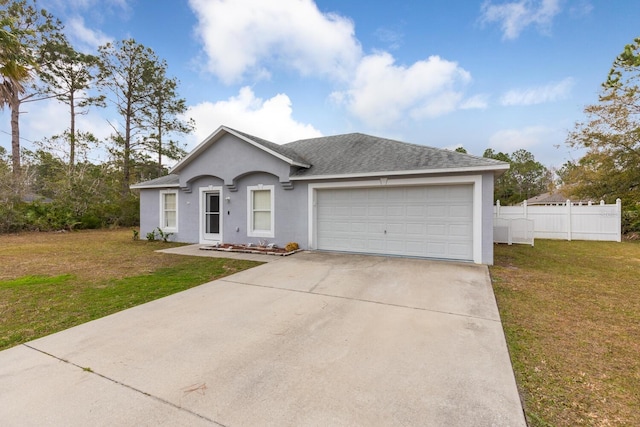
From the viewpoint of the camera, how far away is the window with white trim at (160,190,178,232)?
12.5 meters

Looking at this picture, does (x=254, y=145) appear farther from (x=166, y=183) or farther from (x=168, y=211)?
(x=168, y=211)

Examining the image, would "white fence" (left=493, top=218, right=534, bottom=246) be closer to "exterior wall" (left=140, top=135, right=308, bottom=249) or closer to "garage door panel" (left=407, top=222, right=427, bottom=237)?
"garage door panel" (left=407, top=222, right=427, bottom=237)

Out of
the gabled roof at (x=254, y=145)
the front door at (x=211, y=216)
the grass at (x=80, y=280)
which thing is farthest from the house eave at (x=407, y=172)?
the front door at (x=211, y=216)

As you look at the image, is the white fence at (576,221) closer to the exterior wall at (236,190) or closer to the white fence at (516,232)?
the white fence at (516,232)

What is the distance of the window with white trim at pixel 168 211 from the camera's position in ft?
40.9

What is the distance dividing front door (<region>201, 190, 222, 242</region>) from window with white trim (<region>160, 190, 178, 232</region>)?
170cm

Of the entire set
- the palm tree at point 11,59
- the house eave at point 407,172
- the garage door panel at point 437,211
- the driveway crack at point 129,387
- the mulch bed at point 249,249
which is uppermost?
the palm tree at point 11,59

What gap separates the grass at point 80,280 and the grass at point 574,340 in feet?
18.1

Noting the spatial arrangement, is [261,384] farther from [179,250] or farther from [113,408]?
[179,250]

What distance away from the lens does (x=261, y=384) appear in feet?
8.38

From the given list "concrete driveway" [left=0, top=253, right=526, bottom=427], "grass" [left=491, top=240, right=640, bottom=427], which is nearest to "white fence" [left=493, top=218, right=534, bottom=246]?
"grass" [left=491, top=240, right=640, bottom=427]

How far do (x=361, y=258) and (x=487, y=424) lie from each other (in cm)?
648

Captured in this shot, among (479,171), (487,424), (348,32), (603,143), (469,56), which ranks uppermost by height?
(348,32)

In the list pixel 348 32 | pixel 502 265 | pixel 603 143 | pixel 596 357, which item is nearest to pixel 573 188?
pixel 603 143
